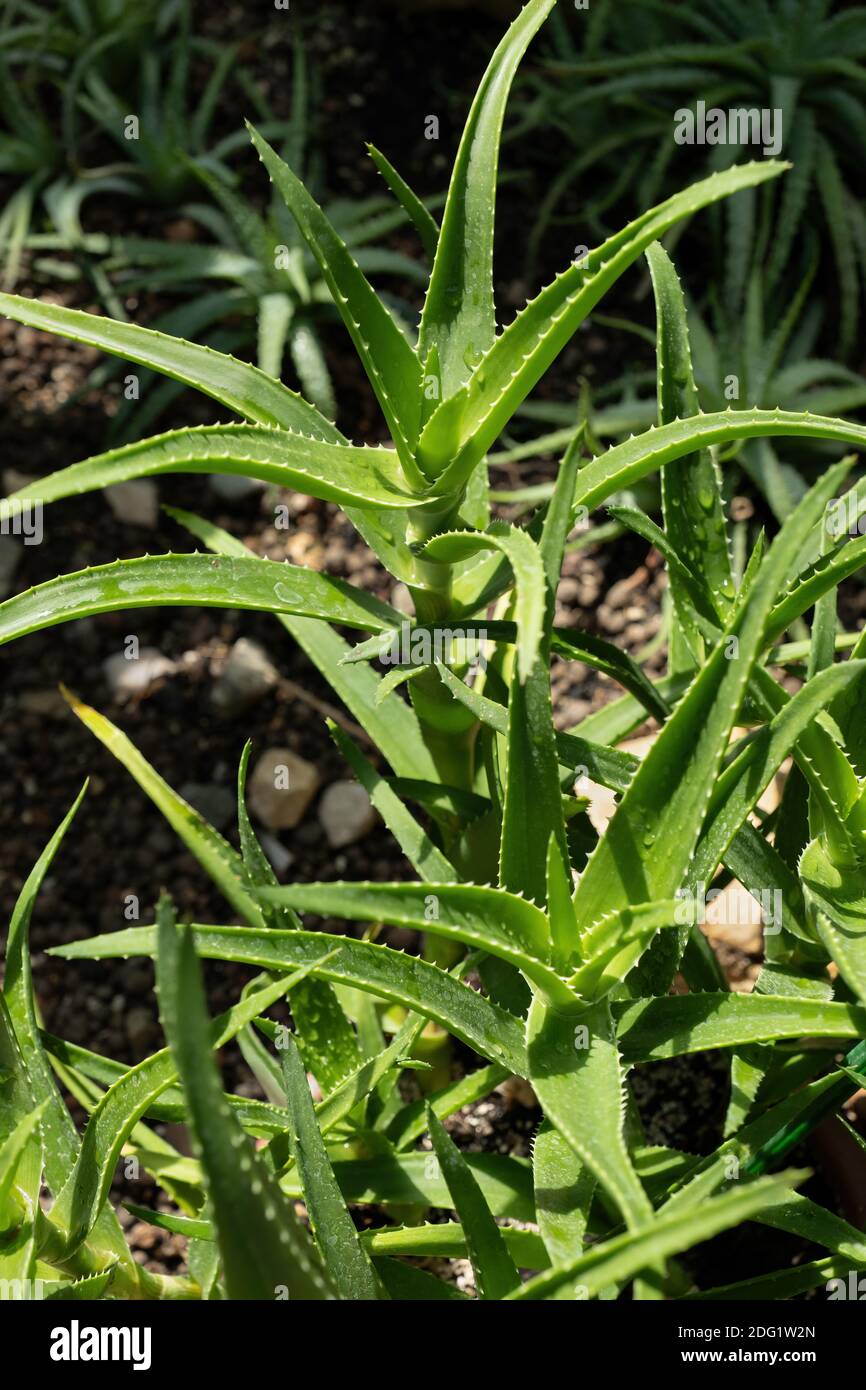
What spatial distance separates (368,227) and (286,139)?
10.2 inches

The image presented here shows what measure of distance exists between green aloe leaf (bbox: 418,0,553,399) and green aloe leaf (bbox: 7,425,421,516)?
0.34 ft

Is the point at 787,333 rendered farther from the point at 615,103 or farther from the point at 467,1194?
the point at 467,1194

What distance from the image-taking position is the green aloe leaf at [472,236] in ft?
2.84

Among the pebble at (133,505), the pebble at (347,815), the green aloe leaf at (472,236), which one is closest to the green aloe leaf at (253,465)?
the green aloe leaf at (472,236)

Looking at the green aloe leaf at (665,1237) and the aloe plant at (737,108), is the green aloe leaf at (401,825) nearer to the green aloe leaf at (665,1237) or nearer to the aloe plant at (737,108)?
the green aloe leaf at (665,1237)

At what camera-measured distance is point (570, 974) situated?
0.80m

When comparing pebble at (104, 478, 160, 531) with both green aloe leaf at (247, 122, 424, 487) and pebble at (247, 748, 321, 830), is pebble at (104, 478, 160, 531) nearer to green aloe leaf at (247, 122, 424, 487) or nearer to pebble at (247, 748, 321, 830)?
pebble at (247, 748, 321, 830)

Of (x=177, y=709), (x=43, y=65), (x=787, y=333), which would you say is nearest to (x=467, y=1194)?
(x=177, y=709)

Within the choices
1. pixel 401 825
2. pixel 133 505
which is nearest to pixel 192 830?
pixel 401 825

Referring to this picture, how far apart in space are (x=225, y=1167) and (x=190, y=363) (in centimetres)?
56

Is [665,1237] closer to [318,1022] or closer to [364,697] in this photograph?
[318,1022]

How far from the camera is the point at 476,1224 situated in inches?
33.1
